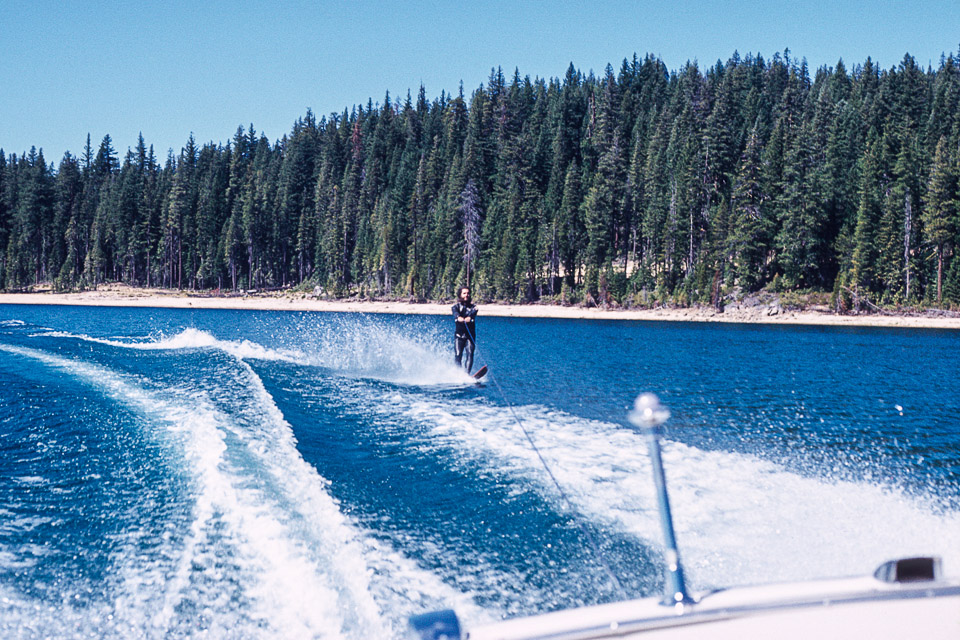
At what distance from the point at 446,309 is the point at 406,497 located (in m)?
65.9

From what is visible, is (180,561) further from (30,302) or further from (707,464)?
(30,302)

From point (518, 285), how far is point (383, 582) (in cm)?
7103

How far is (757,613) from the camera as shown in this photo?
10.3 ft

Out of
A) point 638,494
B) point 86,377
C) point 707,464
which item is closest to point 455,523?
point 638,494

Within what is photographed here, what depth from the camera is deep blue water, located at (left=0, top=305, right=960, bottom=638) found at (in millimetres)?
5500

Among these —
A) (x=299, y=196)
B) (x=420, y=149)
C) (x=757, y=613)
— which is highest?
(x=420, y=149)

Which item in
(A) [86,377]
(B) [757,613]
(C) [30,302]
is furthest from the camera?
(C) [30,302]

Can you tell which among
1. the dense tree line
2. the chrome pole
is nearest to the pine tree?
the dense tree line

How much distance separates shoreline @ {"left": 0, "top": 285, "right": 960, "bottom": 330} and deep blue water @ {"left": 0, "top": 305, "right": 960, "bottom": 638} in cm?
4203

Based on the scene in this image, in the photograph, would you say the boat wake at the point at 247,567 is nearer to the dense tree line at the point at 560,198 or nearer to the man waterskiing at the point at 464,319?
the man waterskiing at the point at 464,319

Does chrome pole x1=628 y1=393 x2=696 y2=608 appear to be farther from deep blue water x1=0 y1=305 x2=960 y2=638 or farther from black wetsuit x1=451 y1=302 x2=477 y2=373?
black wetsuit x1=451 y1=302 x2=477 y2=373

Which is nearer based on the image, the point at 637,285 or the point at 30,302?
the point at 637,285

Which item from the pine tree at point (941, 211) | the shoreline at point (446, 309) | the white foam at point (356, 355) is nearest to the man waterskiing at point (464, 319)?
the white foam at point (356, 355)

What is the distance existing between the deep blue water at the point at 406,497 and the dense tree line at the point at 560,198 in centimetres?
5169
